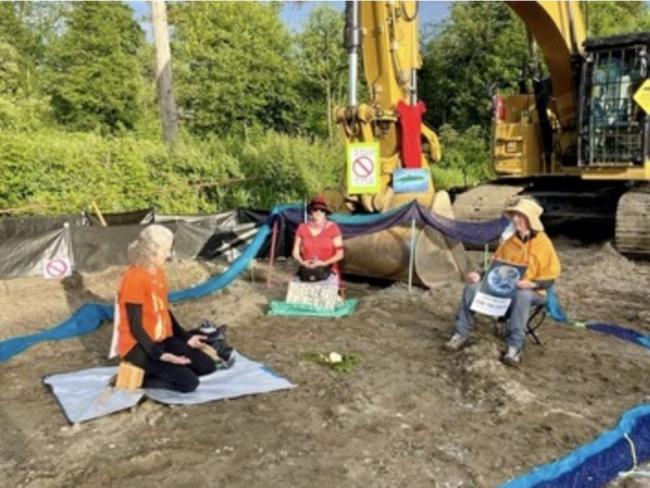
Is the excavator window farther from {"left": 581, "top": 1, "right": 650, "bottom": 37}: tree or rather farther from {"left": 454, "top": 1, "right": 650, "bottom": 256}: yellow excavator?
{"left": 581, "top": 1, "right": 650, "bottom": 37}: tree

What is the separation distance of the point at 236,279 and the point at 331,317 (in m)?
1.97

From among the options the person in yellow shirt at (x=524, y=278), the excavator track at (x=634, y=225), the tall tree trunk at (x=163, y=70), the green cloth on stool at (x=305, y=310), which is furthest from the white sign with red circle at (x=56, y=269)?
the tall tree trunk at (x=163, y=70)

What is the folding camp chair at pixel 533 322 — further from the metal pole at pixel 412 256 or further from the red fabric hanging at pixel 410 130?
the red fabric hanging at pixel 410 130

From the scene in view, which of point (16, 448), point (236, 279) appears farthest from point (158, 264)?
point (236, 279)

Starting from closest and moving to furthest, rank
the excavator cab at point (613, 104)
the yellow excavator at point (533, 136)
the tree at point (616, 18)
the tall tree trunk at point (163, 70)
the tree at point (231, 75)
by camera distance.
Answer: the yellow excavator at point (533, 136), the excavator cab at point (613, 104), the tall tree trunk at point (163, 70), the tree at point (616, 18), the tree at point (231, 75)

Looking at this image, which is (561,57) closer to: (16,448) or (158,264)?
(158,264)

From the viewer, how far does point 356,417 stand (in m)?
4.08

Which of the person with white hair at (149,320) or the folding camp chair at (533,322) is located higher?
the person with white hair at (149,320)

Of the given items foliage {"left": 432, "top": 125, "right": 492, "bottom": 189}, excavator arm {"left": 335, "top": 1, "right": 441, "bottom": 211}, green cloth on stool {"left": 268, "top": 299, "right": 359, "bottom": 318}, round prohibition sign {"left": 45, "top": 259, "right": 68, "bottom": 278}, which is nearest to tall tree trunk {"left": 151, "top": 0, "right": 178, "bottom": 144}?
round prohibition sign {"left": 45, "top": 259, "right": 68, "bottom": 278}

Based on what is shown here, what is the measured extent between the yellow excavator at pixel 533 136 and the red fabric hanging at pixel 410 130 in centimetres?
2

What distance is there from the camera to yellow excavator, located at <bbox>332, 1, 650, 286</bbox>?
786 cm

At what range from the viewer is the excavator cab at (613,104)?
8.80 metres

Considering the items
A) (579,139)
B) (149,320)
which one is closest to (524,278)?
(149,320)

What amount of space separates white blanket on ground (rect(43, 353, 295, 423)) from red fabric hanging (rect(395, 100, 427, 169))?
385 centimetres
